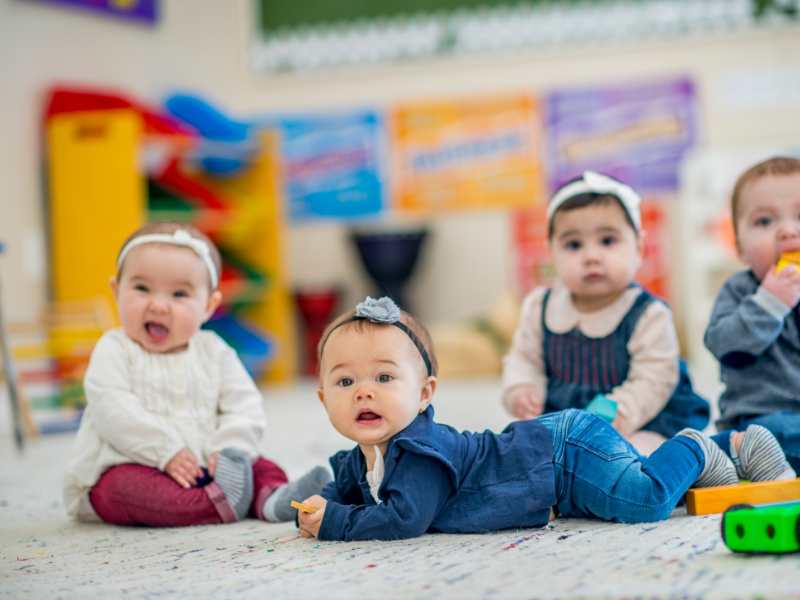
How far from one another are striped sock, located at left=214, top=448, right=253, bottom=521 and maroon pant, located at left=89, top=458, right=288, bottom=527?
0.01m

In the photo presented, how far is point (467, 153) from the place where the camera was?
538 cm

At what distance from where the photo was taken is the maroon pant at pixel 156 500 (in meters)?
1.71

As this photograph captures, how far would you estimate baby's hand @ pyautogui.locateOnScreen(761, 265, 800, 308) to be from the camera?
174 cm

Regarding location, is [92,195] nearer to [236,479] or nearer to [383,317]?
[236,479]

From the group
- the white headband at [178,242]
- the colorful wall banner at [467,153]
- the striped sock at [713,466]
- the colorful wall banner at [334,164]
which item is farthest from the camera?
the colorful wall banner at [334,164]

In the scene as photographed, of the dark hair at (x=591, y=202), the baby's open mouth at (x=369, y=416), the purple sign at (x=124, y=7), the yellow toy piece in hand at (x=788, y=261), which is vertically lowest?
the baby's open mouth at (x=369, y=416)

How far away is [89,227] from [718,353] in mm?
2787

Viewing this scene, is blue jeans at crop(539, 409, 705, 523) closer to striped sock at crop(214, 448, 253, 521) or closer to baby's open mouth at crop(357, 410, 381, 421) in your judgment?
baby's open mouth at crop(357, 410, 381, 421)

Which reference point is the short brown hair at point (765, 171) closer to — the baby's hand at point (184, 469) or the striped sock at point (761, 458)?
the striped sock at point (761, 458)

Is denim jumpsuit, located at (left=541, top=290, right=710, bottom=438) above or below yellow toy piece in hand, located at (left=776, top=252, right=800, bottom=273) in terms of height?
below

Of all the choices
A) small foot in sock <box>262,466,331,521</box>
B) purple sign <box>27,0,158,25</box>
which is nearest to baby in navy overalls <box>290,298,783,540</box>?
small foot in sock <box>262,466,331,521</box>

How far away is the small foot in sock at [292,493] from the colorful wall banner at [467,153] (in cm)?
375

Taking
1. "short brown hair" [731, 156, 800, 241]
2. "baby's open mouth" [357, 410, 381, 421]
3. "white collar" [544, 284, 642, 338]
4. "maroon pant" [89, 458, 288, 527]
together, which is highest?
"short brown hair" [731, 156, 800, 241]

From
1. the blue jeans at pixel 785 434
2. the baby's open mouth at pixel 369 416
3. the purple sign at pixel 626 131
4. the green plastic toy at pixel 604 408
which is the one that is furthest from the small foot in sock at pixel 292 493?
the purple sign at pixel 626 131
